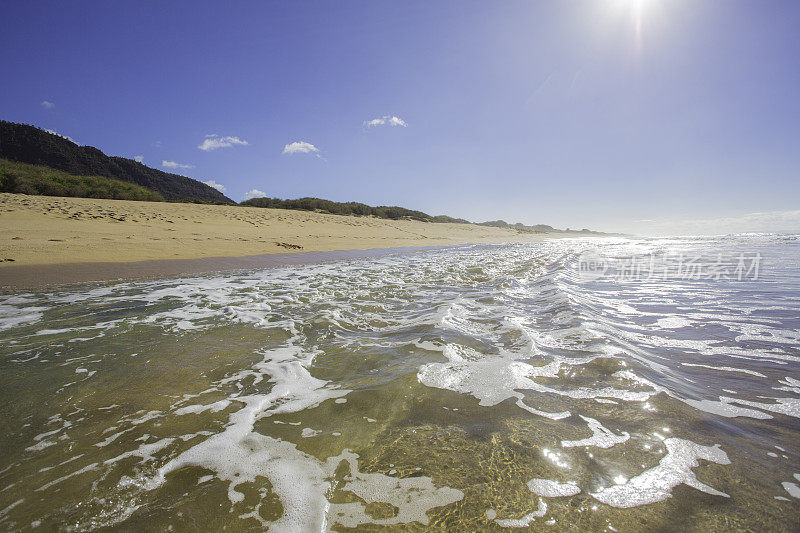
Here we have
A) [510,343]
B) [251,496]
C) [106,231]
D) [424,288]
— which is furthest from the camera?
[106,231]

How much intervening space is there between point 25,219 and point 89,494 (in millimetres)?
16134

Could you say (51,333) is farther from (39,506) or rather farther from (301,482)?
(301,482)

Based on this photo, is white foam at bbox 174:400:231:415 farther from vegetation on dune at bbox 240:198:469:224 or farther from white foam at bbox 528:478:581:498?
vegetation on dune at bbox 240:198:469:224

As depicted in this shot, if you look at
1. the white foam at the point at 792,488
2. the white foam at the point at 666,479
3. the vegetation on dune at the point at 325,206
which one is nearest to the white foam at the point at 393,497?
the white foam at the point at 666,479

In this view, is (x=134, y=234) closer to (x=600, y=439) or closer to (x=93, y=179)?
(x=600, y=439)

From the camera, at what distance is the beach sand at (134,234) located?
8.09 meters

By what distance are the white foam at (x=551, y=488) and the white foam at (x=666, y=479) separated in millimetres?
75

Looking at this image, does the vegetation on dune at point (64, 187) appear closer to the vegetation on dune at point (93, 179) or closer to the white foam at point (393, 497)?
the vegetation on dune at point (93, 179)

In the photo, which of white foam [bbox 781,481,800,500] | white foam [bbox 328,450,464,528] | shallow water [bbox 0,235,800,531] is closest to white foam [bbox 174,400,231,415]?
shallow water [bbox 0,235,800,531]

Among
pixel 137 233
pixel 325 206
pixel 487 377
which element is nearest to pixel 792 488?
pixel 487 377

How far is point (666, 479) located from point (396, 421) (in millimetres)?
1243

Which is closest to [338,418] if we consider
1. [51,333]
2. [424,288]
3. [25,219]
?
[51,333]

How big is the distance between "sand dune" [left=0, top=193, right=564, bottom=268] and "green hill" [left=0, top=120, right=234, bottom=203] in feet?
121

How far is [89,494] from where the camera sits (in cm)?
130
